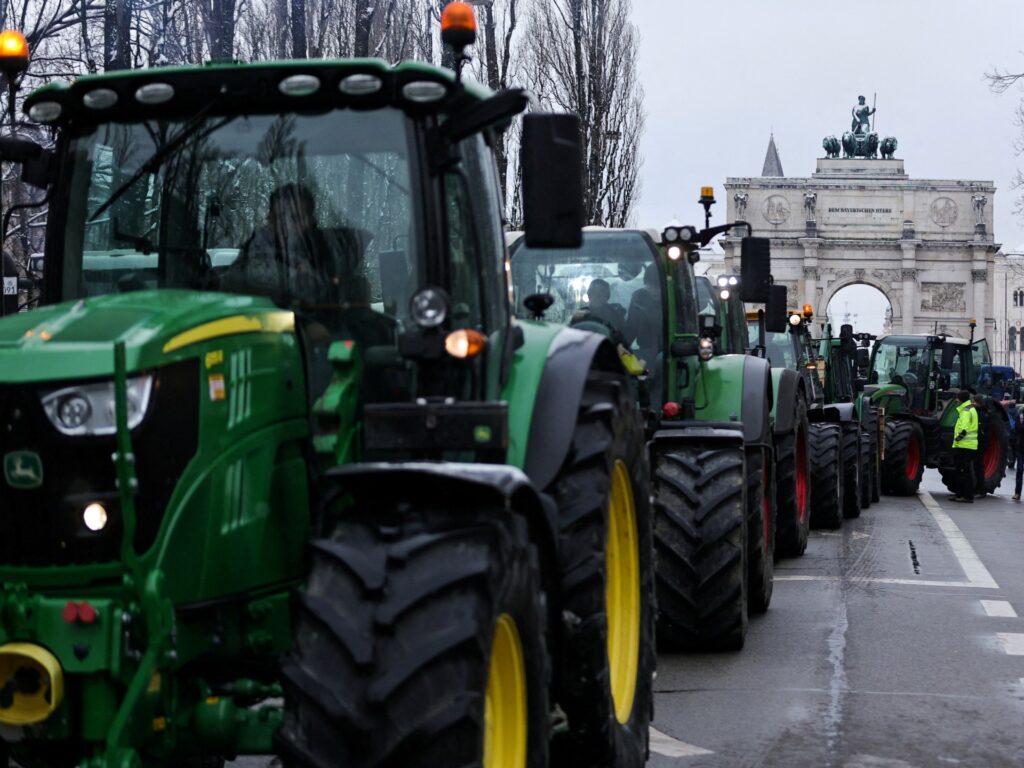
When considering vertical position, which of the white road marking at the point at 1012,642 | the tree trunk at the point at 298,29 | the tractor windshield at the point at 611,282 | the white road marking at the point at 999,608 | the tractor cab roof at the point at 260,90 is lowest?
the white road marking at the point at 999,608

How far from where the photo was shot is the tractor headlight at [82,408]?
3936 mm

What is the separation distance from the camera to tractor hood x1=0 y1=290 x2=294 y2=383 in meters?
3.95

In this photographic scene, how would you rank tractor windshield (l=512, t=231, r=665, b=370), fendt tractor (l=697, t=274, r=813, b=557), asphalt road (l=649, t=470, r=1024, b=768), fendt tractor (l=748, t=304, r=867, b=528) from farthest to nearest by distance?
fendt tractor (l=748, t=304, r=867, b=528) → fendt tractor (l=697, t=274, r=813, b=557) → tractor windshield (l=512, t=231, r=665, b=370) → asphalt road (l=649, t=470, r=1024, b=768)

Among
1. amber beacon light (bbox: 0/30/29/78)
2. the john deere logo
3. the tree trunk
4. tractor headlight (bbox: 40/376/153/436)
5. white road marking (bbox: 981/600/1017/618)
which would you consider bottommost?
white road marking (bbox: 981/600/1017/618)

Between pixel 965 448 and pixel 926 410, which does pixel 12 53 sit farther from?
pixel 926 410

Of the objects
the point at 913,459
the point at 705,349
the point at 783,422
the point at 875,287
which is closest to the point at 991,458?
the point at 913,459

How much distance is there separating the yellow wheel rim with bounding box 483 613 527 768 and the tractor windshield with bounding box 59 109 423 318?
3.48ft

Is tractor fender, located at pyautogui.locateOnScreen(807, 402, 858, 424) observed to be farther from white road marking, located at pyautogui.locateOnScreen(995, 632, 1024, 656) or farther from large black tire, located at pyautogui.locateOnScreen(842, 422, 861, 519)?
white road marking, located at pyautogui.locateOnScreen(995, 632, 1024, 656)

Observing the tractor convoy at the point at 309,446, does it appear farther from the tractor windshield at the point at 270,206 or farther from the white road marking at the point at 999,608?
the white road marking at the point at 999,608

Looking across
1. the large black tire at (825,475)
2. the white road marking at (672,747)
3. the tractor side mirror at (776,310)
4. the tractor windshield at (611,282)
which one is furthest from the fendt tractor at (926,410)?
the white road marking at (672,747)

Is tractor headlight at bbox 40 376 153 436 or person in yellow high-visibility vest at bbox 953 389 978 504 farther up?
tractor headlight at bbox 40 376 153 436

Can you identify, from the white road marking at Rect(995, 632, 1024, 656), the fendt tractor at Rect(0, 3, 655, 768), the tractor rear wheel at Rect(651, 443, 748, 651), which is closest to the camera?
the fendt tractor at Rect(0, 3, 655, 768)

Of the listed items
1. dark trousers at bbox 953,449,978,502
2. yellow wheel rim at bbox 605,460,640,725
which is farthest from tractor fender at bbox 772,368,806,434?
dark trousers at bbox 953,449,978,502

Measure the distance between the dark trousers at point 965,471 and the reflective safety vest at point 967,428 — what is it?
0.17 m
